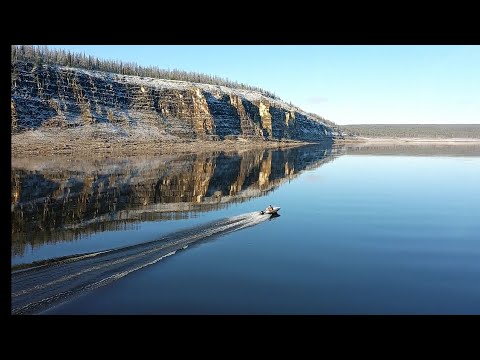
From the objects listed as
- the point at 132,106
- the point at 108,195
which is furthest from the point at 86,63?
the point at 108,195

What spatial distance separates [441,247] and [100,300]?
652 inches

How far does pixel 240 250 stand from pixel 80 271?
731 centimetres

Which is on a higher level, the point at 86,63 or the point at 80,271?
the point at 86,63

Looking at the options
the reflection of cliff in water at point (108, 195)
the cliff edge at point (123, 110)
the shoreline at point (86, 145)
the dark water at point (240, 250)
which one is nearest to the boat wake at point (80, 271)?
the dark water at point (240, 250)

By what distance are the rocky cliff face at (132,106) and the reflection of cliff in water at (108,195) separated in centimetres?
4898

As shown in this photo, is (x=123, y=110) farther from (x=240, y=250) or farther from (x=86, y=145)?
(x=240, y=250)

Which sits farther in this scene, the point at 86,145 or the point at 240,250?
the point at 86,145

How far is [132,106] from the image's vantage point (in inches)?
4823

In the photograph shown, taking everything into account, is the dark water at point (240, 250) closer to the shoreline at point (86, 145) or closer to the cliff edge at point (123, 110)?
the shoreline at point (86, 145)

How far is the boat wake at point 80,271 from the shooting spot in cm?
1245

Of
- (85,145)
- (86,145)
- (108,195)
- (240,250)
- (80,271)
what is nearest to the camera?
(80,271)

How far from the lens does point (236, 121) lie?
151500 mm

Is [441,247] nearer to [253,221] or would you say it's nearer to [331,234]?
[331,234]

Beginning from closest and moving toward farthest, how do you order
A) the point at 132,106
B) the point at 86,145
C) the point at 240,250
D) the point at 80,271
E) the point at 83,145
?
the point at 80,271 → the point at 240,250 → the point at 83,145 → the point at 86,145 → the point at 132,106
